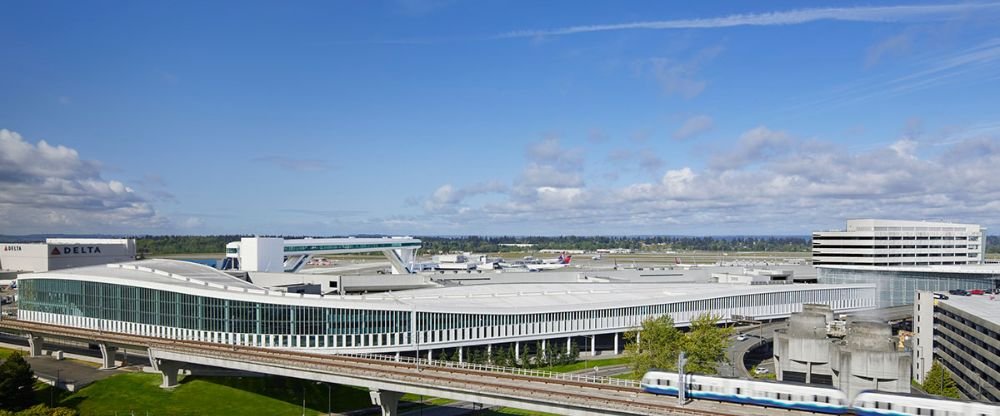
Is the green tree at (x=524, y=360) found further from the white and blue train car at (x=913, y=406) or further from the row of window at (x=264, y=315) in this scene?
the white and blue train car at (x=913, y=406)

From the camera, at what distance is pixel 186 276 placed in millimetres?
113625

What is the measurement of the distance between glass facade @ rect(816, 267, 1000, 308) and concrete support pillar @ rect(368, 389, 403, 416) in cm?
14015

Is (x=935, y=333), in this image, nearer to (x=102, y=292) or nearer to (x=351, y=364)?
(x=351, y=364)

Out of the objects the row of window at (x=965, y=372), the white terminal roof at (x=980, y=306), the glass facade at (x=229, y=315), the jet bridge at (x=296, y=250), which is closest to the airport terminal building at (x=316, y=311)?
the glass facade at (x=229, y=315)

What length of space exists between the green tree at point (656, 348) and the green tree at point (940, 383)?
1222 inches

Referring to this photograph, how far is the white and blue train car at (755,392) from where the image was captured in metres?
60.2

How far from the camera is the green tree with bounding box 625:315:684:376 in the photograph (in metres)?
90.5

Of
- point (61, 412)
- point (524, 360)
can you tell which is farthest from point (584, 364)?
point (61, 412)

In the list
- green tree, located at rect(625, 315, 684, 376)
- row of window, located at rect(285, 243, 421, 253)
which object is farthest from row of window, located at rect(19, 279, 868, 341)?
row of window, located at rect(285, 243, 421, 253)

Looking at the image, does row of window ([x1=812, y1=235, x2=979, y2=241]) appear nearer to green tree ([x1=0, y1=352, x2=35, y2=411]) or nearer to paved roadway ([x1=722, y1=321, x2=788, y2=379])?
paved roadway ([x1=722, y1=321, x2=788, y2=379])

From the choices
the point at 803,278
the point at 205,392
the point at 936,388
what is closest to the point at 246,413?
the point at 205,392

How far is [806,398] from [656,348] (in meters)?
33.2

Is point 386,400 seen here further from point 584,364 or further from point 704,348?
point 584,364

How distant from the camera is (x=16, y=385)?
7912cm
